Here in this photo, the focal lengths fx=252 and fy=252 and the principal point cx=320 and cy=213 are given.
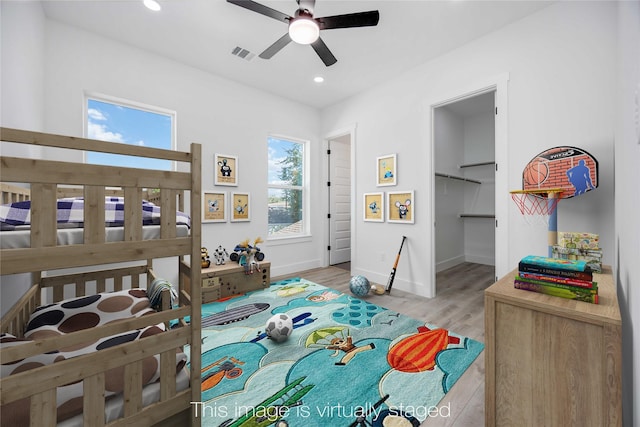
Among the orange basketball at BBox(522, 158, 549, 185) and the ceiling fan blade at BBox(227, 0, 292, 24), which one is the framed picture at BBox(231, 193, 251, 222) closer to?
the ceiling fan blade at BBox(227, 0, 292, 24)

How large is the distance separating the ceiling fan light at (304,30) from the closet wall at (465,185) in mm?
2917

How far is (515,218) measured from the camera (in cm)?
236

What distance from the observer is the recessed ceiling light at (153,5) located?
2154 mm

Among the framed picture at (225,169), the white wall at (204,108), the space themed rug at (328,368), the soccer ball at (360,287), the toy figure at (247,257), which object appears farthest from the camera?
the framed picture at (225,169)

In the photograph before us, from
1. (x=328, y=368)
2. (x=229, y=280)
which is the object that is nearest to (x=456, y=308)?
(x=328, y=368)

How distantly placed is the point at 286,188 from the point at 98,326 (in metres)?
3.38

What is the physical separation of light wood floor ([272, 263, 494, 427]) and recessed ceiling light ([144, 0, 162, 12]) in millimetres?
3289

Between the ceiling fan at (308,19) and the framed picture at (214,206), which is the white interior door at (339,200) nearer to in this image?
the framed picture at (214,206)

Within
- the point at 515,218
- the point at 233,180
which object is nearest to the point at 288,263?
the point at 233,180

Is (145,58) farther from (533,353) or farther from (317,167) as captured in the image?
(533,353)

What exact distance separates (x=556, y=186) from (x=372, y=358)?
6.07ft

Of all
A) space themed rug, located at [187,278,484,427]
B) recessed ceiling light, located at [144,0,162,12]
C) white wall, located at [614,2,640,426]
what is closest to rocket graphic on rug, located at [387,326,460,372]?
space themed rug, located at [187,278,484,427]

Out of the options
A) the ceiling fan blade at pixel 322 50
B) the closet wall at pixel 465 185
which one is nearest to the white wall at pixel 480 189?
the closet wall at pixel 465 185

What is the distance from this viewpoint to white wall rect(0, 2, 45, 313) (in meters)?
1.52
